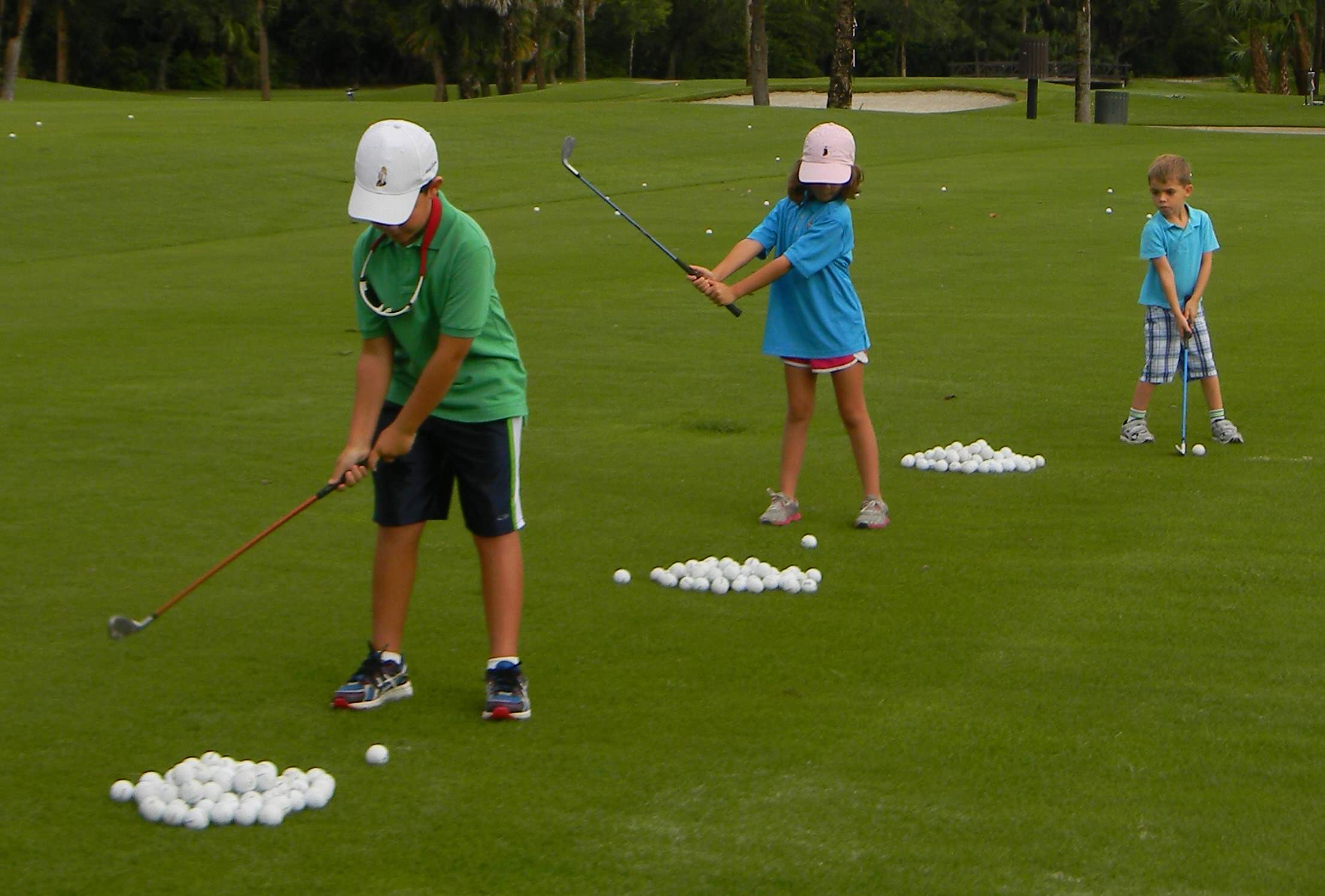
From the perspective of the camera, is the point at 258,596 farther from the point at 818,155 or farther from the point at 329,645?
the point at 818,155

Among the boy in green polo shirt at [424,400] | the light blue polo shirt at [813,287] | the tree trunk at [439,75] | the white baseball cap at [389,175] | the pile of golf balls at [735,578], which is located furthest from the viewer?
the tree trunk at [439,75]

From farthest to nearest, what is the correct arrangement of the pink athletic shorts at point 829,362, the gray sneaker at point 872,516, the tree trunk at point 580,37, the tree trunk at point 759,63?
1. the tree trunk at point 580,37
2. the tree trunk at point 759,63
3. the gray sneaker at point 872,516
4. the pink athletic shorts at point 829,362

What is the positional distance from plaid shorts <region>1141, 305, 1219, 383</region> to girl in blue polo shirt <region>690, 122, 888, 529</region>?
254 cm

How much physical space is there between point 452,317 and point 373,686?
1.25 metres

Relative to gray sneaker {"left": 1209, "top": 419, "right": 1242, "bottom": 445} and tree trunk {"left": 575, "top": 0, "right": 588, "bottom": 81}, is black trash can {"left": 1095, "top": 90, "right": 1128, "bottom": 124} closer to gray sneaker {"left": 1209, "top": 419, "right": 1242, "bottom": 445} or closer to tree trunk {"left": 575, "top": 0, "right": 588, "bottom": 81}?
tree trunk {"left": 575, "top": 0, "right": 588, "bottom": 81}

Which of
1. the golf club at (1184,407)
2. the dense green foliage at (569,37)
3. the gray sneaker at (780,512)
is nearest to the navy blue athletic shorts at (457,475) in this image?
the gray sneaker at (780,512)

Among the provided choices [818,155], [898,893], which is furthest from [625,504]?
[898,893]

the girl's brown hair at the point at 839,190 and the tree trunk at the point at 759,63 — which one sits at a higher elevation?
the tree trunk at the point at 759,63

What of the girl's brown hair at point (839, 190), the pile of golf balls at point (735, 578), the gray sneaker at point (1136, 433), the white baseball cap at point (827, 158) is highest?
the white baseball cap at point (827, 158)

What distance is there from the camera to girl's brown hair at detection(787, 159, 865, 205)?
7258mm

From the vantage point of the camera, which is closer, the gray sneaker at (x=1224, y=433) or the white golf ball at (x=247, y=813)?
the white golf ball at (x=247, y=813)

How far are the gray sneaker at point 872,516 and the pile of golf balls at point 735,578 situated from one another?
32.6 inches

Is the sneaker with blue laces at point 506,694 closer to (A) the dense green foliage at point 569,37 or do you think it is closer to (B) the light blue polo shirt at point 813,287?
(B) the light blue polo shirt at point 813,287

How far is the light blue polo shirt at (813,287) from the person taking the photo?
730cm
